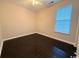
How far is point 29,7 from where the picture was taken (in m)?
2.07

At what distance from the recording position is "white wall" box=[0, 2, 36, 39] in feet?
7.01

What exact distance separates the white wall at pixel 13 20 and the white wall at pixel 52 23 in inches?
13.8

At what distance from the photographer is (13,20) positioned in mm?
2590

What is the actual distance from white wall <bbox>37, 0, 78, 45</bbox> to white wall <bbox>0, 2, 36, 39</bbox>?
0.35m

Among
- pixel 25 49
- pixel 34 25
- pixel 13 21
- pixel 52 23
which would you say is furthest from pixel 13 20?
pixel 52 23

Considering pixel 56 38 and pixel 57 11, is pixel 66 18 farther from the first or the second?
pixel 56 38

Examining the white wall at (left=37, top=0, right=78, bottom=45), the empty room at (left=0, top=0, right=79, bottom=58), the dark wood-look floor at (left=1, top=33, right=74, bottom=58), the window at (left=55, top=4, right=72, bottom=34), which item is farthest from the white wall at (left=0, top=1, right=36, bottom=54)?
the window at (left=55, top=4, right=72, bottom=34)

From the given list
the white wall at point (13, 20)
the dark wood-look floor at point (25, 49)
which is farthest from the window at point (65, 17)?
the white wall at point (13, 20)

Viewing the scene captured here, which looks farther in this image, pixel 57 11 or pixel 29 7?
pixel 57 11

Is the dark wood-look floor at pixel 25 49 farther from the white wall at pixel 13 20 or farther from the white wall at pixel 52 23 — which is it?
the white wall at pixel 52 23

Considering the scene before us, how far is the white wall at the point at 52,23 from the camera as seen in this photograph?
2.54 metres

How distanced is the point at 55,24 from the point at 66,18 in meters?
0.59

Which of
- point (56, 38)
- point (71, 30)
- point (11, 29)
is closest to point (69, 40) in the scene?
point (71, 30)

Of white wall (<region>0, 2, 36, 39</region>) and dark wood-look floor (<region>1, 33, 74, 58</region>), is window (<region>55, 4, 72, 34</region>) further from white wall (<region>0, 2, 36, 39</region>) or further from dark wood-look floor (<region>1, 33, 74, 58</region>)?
white wall (<region>0, 2, 36, 39</region>)
